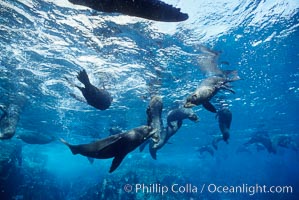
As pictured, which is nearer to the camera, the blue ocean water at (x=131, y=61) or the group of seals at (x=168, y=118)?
the group of seals at (x=168, y=118)

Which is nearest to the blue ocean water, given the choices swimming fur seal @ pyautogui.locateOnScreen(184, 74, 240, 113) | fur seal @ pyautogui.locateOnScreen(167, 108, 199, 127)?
fur seal @ pyautogui.locateOnScreen(167, 108, 199, 127)

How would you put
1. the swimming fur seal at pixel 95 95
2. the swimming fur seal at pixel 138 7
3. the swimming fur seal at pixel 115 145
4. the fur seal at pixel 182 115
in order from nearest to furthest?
the swimming fur seal at pixel 138 7 → the swimming fur seal at pixel 115 145 → the swimming fur seal at pixel 95 95 → the fur seal at pixel 182 115

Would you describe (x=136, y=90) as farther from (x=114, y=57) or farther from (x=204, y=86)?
(x=204, y=86)

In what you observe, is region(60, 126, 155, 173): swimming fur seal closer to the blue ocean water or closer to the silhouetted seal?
the silhouetted seal

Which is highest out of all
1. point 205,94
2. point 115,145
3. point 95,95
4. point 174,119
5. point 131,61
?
point 131,61

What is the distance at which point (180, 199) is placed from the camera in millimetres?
27109

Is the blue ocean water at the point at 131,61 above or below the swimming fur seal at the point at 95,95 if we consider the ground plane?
above

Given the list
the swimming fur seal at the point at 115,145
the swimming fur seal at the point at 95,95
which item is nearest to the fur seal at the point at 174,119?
the swimming fur seal at the point at 95,95

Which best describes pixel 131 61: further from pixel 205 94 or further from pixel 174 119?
pixel 205 94

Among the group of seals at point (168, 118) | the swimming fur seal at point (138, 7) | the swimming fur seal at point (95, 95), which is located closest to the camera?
the swimming fur seal at point (138, 7)

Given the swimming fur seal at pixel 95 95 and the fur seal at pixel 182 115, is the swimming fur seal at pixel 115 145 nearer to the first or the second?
the swimming fur seal at pixel 95 95

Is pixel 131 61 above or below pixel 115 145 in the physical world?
above

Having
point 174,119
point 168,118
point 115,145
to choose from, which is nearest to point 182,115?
point 174,119

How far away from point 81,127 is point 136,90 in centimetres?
1670
